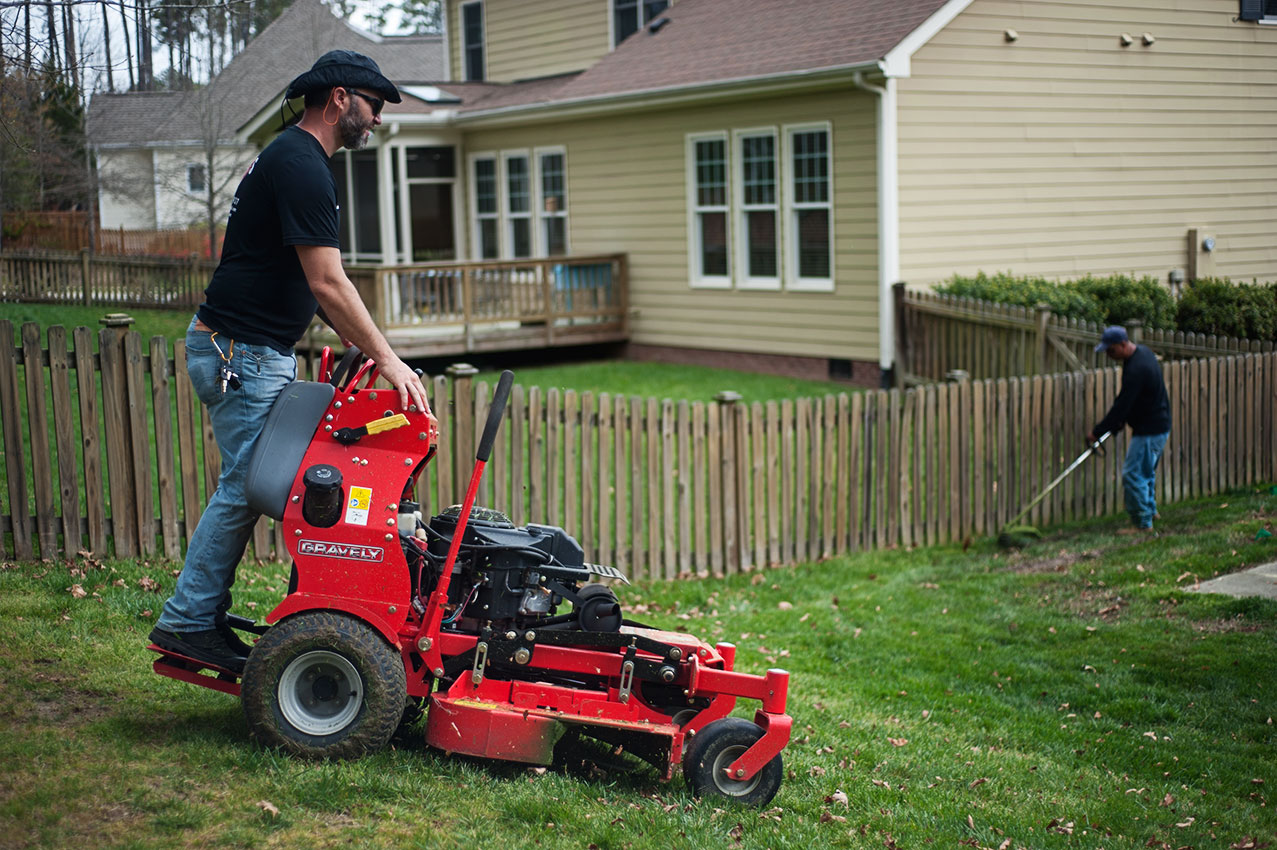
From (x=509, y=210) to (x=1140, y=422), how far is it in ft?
45.4

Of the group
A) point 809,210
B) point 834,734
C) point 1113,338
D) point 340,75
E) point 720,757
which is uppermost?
point 809,210

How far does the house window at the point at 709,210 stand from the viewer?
60.1 feet

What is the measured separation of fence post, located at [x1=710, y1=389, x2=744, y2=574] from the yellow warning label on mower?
500 cm

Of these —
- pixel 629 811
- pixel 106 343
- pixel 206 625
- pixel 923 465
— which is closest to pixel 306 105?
pixel 206 625

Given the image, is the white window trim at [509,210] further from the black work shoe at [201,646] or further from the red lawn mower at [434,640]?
the black work shoe at [201,646]

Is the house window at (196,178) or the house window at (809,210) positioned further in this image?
the house window at (196,178)

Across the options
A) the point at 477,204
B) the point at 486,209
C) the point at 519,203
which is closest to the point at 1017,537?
the point at 519,203

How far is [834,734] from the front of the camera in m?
5.95

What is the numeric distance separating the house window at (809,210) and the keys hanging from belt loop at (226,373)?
12940 millimetres

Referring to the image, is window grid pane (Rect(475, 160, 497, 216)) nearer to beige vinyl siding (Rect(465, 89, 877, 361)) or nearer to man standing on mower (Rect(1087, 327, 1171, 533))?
beige vinyl siding (Rect(465, 89, 877, 361))

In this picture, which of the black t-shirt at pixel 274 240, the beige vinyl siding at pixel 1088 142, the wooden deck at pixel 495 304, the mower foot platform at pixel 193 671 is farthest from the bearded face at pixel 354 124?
the wooden deck at pixel 495 304

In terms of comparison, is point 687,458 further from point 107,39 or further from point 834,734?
point 107,39

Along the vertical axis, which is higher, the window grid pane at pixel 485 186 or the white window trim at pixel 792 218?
the window grid pane at pixel 485 186

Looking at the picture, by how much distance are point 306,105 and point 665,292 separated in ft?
48.8
